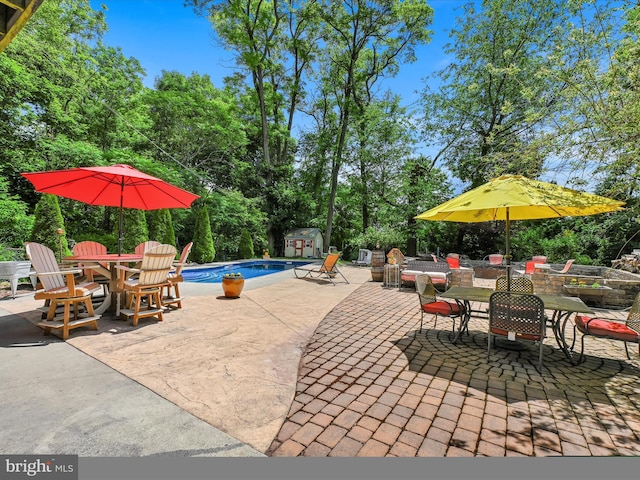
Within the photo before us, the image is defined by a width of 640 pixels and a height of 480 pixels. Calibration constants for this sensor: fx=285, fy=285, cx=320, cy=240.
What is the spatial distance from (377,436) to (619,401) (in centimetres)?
216

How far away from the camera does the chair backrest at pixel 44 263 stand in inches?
138

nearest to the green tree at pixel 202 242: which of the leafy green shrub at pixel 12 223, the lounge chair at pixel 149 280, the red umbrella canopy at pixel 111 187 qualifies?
the leafy green shrub at pixel 12 223

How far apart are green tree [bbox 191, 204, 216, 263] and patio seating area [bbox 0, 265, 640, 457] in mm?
8969

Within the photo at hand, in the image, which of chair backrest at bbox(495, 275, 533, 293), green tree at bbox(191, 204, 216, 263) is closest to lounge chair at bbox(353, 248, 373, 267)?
green tree at bbox(191, 204, 216, 263)

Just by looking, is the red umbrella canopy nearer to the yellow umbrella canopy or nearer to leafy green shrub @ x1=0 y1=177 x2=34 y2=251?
the yellow umbrella canopy

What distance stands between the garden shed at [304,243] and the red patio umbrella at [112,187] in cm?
1380

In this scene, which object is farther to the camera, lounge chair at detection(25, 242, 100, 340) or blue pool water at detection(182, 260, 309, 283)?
blue pool water at detection(182, 260, 309, 283)

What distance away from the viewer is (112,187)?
500 centimetres

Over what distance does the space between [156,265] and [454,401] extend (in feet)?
13.2

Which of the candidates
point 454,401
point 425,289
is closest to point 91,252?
point 425,289

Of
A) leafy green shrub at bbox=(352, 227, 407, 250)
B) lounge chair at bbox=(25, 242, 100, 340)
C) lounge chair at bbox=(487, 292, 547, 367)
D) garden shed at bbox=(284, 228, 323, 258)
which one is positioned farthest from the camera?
garden shed at bbox=(284, 228, 323, 258)

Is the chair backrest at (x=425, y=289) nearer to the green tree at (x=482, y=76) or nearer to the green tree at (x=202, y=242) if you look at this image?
the green tree at (x=482, y=76)

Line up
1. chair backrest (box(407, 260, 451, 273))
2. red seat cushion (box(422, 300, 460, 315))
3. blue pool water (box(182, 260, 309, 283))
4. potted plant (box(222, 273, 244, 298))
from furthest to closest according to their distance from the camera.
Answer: blue pool water (box(182, 260, 309, 283)), chair backrest (box(407, 260, 451, 273)), potted plant (box(222, 273, 244, 298)), red seat cushion (box(422, 300, 460, 315))

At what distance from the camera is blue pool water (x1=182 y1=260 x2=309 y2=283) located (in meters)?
10.6
